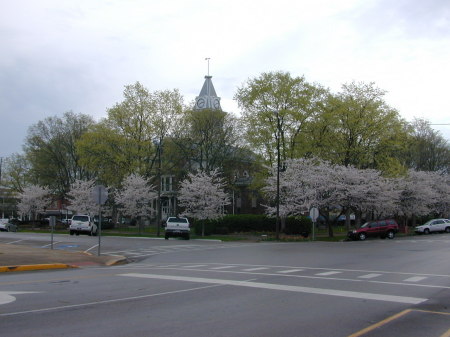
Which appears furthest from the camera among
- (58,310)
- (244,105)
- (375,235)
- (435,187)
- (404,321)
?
(435,187)

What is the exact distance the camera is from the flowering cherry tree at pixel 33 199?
62375mm

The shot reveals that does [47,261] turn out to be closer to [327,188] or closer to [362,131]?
[327,188]

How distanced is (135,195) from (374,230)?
23.2 metres

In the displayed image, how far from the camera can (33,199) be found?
207ft

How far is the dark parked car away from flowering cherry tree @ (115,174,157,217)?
20817 mm

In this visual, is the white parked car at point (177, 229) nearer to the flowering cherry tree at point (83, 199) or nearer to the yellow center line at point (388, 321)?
the flowering cherry tree at point (83, 199)

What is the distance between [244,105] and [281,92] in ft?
13.9

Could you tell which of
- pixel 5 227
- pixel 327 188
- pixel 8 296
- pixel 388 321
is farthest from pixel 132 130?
pixel 388 321

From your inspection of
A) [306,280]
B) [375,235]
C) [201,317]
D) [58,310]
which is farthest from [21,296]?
[375,235]

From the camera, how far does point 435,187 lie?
185ft

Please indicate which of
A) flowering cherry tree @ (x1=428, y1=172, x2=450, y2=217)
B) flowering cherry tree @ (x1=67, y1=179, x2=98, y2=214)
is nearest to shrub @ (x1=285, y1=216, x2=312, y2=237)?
flowering cherry tree @ (x1=428, y1=172, x2=450, y2=217)

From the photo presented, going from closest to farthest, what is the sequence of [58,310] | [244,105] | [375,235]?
[58,310] → [375,235] → [244,105]

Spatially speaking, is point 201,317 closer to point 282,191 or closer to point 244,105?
point 282,191

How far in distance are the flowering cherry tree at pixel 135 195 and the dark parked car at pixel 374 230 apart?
68.3 feet
